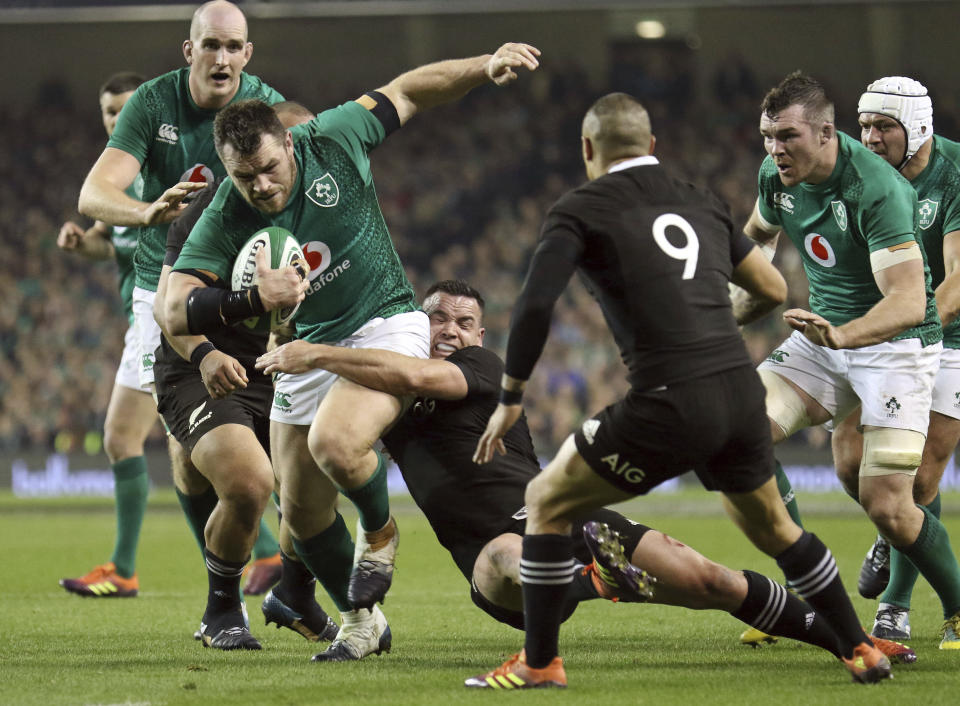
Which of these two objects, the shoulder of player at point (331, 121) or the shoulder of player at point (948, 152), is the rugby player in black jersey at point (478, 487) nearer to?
the shoulder of player at point (331, 121)

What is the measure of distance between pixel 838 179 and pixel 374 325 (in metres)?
2.22

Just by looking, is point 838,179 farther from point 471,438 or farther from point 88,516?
point 88,516

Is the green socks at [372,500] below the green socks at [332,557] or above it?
above

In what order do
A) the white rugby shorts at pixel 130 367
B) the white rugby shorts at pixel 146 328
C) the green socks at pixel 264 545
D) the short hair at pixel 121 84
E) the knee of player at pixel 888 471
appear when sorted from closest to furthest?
1. the knee of player at pixel 888 471
2. the white rugby shorts at pixel 146 328
3. the green socks at pixel 264 545
4. the white rugby shorts at pixel 130 367
5. the short hair at pixel 121 84

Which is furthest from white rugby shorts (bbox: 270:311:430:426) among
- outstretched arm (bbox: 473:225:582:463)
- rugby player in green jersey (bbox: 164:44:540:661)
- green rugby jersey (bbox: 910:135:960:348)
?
green rugby jersey (bbox: 910:135:960:348)

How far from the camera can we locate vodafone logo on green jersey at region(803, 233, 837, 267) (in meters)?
6.19

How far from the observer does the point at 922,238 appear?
21.8ft

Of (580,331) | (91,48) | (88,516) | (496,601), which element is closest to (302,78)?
(91,48)

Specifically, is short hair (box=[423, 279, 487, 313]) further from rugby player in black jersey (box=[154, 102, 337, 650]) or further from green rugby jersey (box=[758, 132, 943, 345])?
green rugby jersey (box=[758, 132, 943, 345])

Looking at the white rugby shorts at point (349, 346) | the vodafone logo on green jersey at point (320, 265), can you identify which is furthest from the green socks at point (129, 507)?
the vodafone logo on green jersey at point (320, 265)

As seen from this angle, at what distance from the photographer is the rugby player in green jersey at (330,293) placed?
5309 mm

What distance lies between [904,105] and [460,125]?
61.0 ft

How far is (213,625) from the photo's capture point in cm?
613

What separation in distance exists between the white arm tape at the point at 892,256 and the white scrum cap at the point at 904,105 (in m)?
1.00
